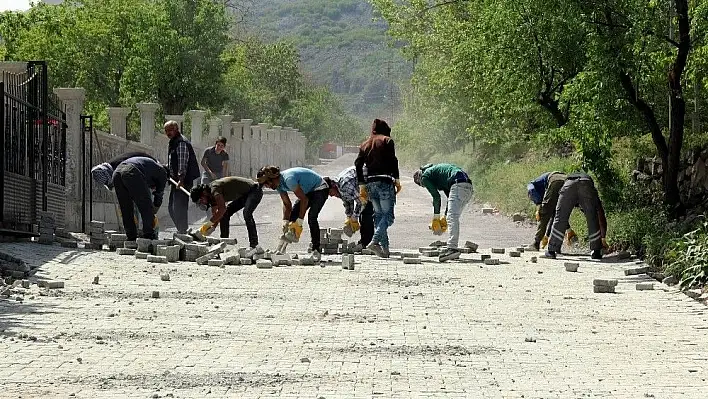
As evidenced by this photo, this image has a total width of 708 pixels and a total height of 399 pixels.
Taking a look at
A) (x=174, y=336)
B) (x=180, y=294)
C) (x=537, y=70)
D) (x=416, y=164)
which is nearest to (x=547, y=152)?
(x=537, y=70)

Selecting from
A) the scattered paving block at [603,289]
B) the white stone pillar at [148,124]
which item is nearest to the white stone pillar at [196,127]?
the white stone pillar at [148,124]

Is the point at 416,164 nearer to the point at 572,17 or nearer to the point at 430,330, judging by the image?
the point at 572,17

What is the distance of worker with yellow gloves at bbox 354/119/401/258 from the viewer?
19312 mm

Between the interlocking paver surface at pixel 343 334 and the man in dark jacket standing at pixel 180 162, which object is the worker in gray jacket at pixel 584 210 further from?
the man in dark jacket standing at pixel 180 162

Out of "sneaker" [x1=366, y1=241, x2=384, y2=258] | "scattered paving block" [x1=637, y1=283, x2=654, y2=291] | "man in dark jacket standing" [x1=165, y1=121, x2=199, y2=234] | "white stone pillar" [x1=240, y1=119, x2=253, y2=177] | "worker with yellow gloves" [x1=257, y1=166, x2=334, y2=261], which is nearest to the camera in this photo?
"scattered paving block" [x1=637, y1=283, x2=654, y2=291]

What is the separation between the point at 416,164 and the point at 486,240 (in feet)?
218

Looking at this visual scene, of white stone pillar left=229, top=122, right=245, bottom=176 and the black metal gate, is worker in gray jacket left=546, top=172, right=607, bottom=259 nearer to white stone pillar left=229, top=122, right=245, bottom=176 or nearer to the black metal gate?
the black metal gate

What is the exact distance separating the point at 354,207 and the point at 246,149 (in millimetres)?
38450

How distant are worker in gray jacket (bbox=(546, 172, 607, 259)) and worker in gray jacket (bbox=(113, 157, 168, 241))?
5759mm

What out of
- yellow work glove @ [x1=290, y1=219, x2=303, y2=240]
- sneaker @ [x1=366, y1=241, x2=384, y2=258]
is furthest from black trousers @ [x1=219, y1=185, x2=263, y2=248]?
sneaker @ [x1=366, y1=241, x2=384, y2=258]

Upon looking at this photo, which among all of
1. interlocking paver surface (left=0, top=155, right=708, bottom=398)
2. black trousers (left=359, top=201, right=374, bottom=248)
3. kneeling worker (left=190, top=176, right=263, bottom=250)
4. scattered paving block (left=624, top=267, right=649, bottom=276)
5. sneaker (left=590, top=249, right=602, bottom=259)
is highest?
kneeling worker (left=190, top=176, right=263, bottom=250)

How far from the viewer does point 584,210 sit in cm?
2005

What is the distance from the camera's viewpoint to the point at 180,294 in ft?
46.6

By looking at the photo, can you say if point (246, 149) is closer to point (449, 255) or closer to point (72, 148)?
point (72, 148)
